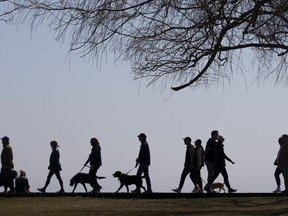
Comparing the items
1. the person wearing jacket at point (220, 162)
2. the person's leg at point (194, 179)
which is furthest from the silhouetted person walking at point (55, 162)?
the person wearing jacket at point (220, 162)

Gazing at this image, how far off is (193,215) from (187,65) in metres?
3.60

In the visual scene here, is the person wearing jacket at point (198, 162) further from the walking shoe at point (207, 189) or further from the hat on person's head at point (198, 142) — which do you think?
the walking shoe at point (207, 189)

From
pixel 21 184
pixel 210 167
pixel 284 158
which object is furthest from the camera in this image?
pixel 21 184

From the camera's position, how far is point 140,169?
97.6 feet

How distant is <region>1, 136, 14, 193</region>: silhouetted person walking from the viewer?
2986cm

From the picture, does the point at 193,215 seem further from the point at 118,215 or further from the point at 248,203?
the point at 248,203

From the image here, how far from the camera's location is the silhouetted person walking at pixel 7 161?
29859 mm

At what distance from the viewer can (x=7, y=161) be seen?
1177 inches

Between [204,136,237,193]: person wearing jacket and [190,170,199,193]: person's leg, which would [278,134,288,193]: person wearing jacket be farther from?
[190,170,199,193]: person's leg

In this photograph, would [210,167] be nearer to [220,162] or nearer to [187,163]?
[220,162]

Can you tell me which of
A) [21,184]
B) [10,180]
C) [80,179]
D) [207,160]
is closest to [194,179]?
[207,160]

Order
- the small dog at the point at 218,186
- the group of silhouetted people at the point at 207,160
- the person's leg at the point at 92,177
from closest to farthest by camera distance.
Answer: the group of silhouetted people at the point at 207,160
the person's leg at the point at 92,177
the small dog at the point at 218,186

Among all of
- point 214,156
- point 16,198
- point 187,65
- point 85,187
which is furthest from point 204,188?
point 187,65

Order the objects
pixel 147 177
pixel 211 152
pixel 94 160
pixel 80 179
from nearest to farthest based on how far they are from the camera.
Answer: pixel 211 152 < pixel 94 160 < pixel 147 177 < pixel 80 179
